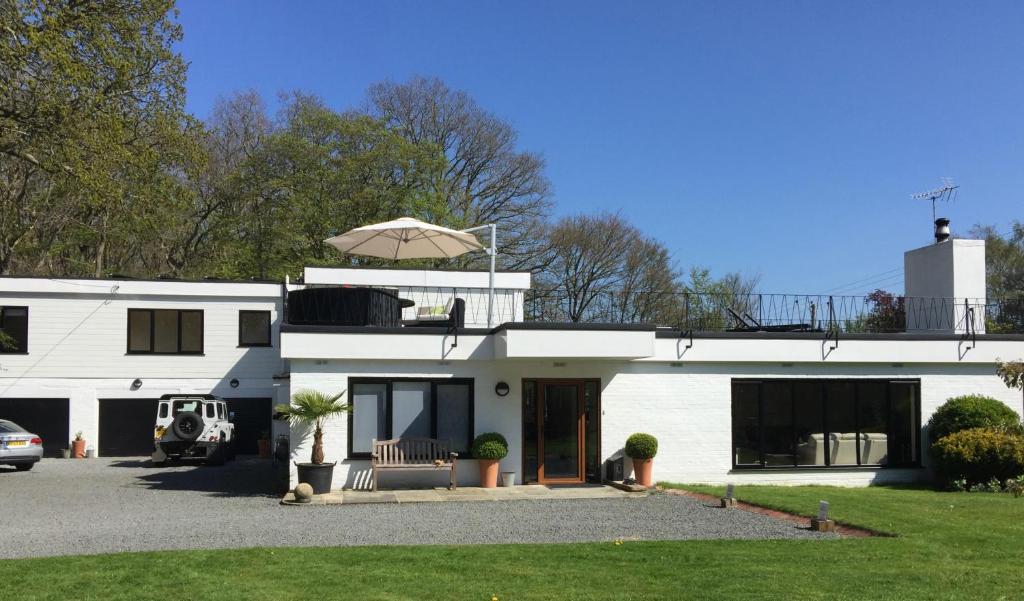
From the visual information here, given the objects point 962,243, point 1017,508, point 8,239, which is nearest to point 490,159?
point 8,239

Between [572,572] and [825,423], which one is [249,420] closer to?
[825,423]

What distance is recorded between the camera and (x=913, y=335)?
16.5 m

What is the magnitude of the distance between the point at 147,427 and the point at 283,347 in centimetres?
1276

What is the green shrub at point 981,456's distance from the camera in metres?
14.7

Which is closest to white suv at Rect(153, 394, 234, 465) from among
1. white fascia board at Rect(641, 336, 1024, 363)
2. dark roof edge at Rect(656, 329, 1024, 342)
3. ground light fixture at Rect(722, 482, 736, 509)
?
white fascia board at Rect(641, 336, 1024, 363)

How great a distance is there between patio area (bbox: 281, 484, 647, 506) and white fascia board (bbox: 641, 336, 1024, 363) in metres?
2.74

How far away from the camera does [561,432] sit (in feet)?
51.4

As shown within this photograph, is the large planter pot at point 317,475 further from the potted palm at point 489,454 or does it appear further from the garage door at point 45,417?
the garage door at point 45,417

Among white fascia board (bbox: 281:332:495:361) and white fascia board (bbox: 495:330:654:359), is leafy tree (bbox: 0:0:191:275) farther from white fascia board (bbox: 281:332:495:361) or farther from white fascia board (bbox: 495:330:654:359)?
white fascia board (bbox: 495:330:654:359)

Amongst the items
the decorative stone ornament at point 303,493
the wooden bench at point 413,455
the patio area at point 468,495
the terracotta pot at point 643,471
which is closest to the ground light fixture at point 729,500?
the patio area at point 468,495

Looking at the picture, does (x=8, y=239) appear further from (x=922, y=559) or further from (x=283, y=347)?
(x=922, y=559)

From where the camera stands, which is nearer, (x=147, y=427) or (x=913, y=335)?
(x=913, y=335)

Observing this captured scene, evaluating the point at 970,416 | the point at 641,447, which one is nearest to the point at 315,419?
the point at 641,447

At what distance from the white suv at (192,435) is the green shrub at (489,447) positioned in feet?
31.0
